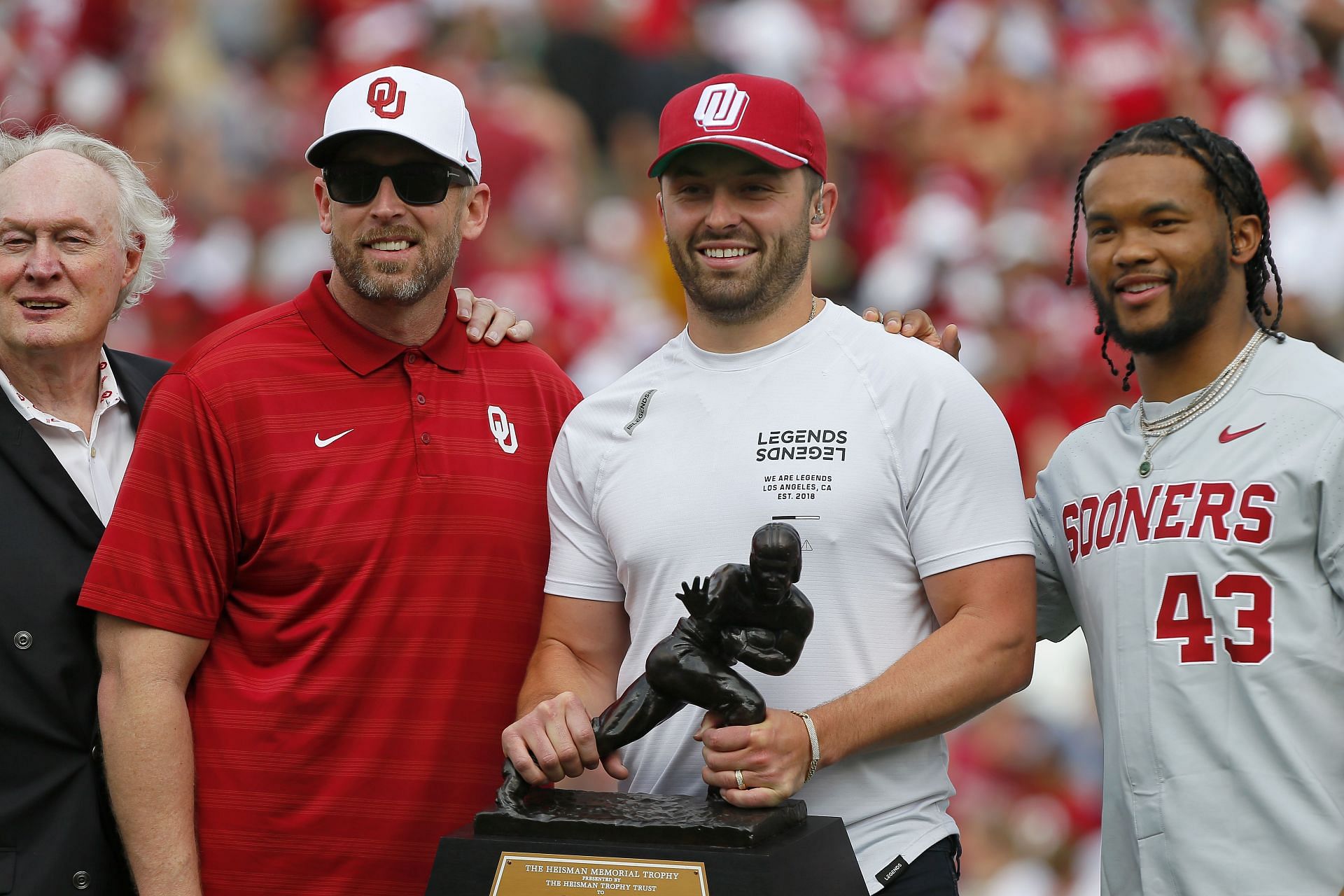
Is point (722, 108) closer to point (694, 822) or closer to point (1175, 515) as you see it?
point (1175, 515)

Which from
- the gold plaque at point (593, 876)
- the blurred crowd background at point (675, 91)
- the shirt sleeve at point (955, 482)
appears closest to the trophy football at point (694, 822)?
the gold plaque at point (593, 876)

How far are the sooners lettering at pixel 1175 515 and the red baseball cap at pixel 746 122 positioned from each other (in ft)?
2.41

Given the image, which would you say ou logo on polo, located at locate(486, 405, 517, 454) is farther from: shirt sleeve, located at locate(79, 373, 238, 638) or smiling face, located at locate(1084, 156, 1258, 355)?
smiling face, located at locate(1084, 156, 1258, 355)

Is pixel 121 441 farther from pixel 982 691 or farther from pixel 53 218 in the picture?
pixel 982 691

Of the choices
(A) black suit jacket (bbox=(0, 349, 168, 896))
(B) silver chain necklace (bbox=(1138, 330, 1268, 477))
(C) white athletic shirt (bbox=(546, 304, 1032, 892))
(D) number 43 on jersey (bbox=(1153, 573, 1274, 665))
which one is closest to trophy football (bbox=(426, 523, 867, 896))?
(C) white athletic shirt (bbox=(546, 304, 1032, 892))

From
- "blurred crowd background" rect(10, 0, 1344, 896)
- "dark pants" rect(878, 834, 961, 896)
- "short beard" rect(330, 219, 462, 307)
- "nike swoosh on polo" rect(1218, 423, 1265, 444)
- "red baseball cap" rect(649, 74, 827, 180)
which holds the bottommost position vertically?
"dark pants" rect(878, 834, 961, 896)

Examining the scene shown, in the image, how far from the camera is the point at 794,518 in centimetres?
225

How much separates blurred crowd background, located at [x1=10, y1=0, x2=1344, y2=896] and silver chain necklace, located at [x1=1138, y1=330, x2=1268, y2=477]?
414 cm

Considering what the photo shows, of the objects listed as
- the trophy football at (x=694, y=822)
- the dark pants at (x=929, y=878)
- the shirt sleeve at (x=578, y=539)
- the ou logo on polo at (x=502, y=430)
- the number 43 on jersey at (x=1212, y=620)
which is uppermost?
the ou logo on polo at (x=502, y=430)

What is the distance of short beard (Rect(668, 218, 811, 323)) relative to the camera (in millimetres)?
2395

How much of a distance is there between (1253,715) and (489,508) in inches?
51.4

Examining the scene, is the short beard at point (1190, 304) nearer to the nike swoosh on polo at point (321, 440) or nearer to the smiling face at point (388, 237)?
the smiling face at point (388, 237)

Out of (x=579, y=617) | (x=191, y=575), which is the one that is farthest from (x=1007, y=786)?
(x=191, y=575)

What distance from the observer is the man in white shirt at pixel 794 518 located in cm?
217
